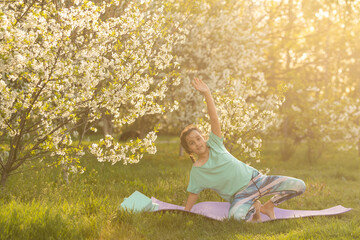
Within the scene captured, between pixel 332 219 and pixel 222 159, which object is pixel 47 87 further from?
pixel 332 219

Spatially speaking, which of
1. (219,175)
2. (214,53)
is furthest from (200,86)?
(214,53)

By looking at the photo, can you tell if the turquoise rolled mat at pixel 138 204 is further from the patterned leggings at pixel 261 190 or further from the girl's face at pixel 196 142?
the patterned leggings at pixel 261 190

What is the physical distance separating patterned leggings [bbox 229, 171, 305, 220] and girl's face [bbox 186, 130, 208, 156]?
78 cm

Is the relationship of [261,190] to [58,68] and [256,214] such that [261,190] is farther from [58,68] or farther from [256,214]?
[58,68]

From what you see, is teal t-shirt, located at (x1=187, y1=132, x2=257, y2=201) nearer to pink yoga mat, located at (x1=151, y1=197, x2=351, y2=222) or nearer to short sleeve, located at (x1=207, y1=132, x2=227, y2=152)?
short sleeve, located at (x1=207, y1=132, x2=227, y2=152)

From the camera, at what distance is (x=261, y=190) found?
5.47 metres

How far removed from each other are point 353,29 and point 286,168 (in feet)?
31.0

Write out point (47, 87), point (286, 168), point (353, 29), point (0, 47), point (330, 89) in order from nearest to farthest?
1. point (0, 47)
2. point (47, 87)
3. point (286, 168)
4. point (330, 89)
5. point (353, 29)

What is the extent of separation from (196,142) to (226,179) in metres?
0.65

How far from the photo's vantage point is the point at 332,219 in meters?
5.51

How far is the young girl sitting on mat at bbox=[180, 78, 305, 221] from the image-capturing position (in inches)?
214

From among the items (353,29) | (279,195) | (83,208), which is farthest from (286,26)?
(83,208)

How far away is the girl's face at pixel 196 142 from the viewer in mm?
5422

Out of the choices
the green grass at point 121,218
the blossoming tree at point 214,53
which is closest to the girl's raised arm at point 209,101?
the green grass at point 121,218
